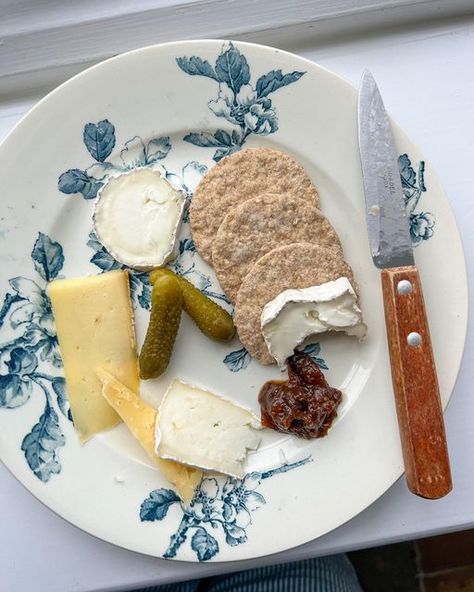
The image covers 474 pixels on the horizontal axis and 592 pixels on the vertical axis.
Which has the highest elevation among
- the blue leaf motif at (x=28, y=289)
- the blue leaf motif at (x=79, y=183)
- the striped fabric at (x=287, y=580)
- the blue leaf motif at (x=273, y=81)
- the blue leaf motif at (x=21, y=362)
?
the blue leaf motif at (x=273, y=81)

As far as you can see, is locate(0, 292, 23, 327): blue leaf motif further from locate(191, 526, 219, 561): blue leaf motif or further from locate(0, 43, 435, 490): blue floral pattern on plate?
locate(191, 526, 219, 561): blue leaf motif

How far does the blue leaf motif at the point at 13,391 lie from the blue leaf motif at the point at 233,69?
0.63 m

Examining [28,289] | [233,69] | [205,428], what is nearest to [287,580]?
[205,428]

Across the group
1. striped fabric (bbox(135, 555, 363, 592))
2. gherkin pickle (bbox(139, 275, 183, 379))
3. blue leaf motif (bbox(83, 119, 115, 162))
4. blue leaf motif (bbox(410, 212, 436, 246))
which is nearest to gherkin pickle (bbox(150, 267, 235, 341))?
gherkin pickle (bbox(139, 275, 183, 379))

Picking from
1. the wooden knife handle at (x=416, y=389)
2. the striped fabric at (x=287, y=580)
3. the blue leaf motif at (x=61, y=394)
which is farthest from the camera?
the striped fabric at (x=287, y=580)

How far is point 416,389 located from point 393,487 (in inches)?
9.1

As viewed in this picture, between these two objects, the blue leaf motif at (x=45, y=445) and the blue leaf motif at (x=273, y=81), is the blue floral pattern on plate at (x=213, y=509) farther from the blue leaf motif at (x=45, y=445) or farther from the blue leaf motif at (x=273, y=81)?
the blue leaf motif at (x=273, y=81)

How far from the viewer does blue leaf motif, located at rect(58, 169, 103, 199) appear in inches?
45.1

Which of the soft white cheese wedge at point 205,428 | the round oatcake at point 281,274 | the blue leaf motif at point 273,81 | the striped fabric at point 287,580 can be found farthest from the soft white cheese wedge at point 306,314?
the striped fabric at point 287,580

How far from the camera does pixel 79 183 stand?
1153 mm

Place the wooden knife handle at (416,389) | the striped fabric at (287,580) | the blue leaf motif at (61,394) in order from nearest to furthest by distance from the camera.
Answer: the wooden knife handle at (416,389) < the blue leaf motif at (61,394) < the striped fabric at (287,580)

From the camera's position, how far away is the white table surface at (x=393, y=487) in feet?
3.85

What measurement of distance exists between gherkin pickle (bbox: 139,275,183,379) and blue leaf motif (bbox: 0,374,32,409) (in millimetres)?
209

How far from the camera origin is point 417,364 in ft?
3.46
